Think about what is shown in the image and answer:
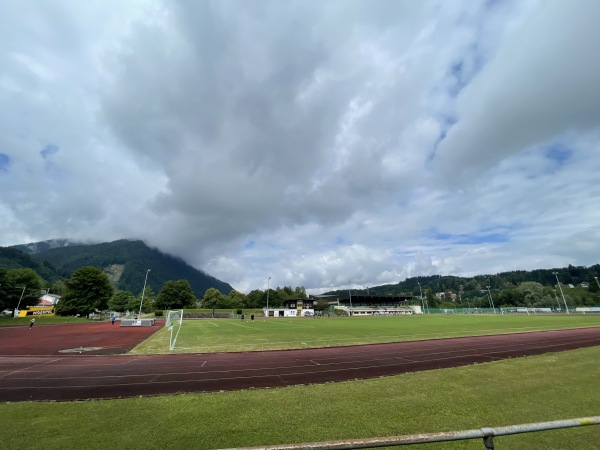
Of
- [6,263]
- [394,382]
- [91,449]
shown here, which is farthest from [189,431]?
[6,263]

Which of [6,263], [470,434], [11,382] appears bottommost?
[11,382]

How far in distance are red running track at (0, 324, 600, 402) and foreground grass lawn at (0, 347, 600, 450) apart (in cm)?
191

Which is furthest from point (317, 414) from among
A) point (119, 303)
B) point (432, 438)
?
point (119, 303)

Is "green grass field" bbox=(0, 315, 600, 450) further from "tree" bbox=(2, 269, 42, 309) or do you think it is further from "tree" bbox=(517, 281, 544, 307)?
"tree" bbox=(517, 281, 544, 307)

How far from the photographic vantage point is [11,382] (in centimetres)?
1352

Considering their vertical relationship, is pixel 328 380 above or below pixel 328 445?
below

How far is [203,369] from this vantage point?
15.9 metres

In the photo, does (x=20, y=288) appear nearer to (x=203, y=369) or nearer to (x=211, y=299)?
(x=211, y=299)

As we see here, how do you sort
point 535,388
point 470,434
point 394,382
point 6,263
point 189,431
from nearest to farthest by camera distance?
point 470,434 < point 189,431 < point 535,388 < point 394,382 < point 6,263

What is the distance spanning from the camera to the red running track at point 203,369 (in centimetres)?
1205

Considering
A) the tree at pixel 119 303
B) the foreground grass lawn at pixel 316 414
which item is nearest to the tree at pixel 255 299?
the tree at pixel 119 303

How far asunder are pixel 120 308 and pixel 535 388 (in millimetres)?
144251

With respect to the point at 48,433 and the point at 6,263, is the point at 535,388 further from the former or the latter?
the point at 6,263

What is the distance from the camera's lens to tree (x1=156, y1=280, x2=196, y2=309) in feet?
436
